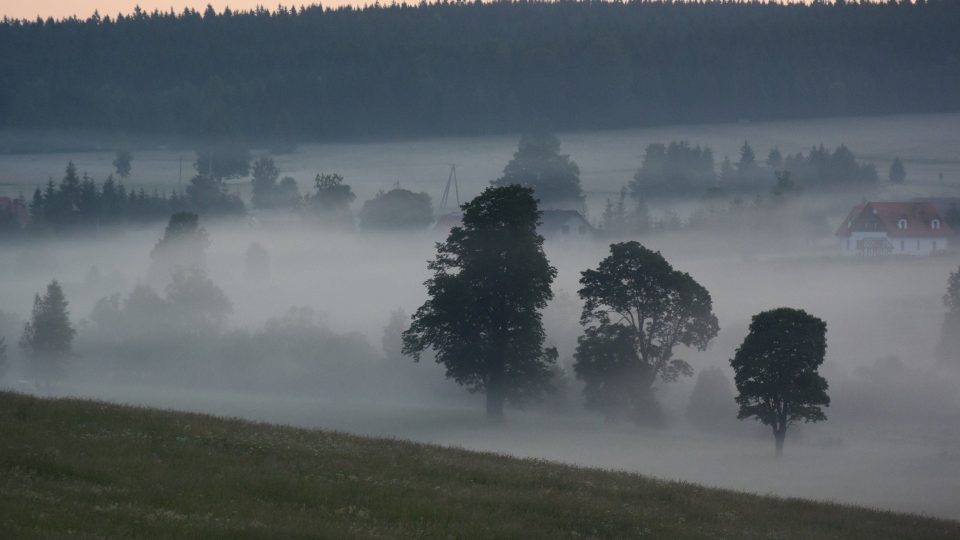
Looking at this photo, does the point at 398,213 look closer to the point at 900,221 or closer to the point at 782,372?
the point at 900,221

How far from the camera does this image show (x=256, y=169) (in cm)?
19812

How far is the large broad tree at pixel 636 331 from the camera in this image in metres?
64.7

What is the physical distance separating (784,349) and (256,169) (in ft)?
496

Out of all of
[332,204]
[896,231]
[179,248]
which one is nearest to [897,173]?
[896,231]

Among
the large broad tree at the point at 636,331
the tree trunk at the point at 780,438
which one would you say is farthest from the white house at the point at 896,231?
the tree trunk at the point at 780,438

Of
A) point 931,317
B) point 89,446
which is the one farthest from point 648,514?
point 931,317

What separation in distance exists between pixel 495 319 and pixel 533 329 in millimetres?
1953

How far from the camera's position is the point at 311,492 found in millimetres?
24766

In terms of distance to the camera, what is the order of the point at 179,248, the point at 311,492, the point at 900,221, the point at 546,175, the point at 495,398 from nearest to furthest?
1. the point at 311,492
2. the point at 495,398
3. the point at 179,248
4. the point at 900,221
5. the point at 546,175

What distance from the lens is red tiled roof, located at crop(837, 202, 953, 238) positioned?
14262cm

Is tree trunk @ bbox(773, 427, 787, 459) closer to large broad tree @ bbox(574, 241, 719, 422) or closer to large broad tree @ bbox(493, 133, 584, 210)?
large broad tree @ bbox(574, 241, 719, 422)

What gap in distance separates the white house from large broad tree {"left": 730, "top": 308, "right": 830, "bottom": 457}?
8885 cm

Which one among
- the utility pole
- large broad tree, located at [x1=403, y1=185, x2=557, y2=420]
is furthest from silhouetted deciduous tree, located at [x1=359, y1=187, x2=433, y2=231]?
large broad tree, located at [x1=403, y1=185, x2=557, y2=420]

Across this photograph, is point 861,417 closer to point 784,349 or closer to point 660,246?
point 784,349
